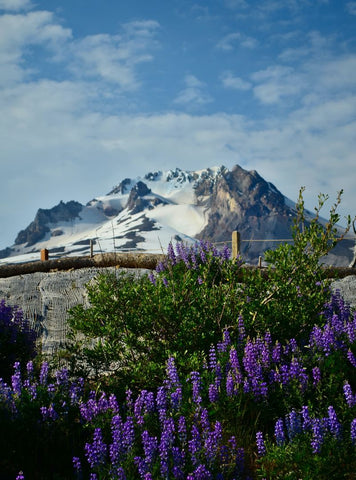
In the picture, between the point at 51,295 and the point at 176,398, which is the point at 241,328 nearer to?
the point at 176,398

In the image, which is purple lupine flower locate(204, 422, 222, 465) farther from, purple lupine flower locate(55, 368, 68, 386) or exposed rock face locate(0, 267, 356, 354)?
exposed rock face locate(0, 267, 356, 354)

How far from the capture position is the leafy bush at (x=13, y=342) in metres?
5.27

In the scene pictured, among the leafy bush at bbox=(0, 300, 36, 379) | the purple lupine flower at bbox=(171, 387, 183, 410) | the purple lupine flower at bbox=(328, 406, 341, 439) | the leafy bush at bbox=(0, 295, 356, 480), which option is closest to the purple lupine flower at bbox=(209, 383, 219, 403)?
the leafy bush at bbox=(0, 295, 356, 480)

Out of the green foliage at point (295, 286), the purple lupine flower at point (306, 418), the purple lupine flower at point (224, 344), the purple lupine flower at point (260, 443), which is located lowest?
the purple lupine flower at point (260, 443)

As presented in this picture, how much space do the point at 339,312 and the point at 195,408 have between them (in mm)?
2779

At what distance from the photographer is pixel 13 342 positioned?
17.5ft

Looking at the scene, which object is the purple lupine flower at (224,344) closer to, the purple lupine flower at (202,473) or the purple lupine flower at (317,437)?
the purple lupine flower at (317,437)

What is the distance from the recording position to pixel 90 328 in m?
5.35

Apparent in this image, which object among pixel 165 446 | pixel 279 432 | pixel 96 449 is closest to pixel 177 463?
pixel 165 446

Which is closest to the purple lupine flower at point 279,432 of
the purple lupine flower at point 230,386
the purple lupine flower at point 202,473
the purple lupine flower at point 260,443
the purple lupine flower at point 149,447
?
the purple lupine flower at point 260,443

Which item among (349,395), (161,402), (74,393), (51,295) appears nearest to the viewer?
(161,402)

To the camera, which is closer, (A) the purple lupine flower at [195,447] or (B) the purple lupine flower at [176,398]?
(A) the purple lupine flower at [195,447]

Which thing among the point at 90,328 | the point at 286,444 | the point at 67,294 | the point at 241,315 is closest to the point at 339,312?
the point at 241,315

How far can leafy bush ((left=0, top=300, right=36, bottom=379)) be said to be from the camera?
527cm
